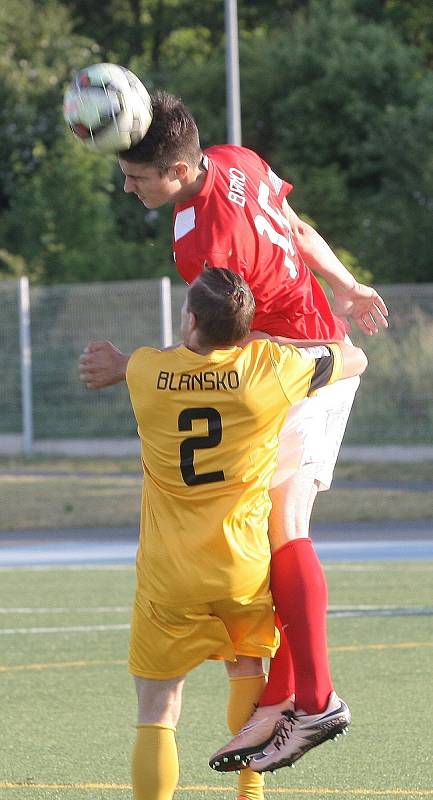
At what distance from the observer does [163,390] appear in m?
4.45

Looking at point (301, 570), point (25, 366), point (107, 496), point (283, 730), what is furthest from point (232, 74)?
point (283, 730)

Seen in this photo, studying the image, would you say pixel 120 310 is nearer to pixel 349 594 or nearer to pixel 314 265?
pixel 349 594

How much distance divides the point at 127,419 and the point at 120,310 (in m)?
1.51

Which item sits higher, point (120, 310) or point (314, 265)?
point (314, 265)

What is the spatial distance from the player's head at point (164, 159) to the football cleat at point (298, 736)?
1.68 meters

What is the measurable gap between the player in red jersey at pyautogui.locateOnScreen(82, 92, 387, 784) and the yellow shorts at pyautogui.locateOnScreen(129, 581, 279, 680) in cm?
24

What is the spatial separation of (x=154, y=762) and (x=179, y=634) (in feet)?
1.28

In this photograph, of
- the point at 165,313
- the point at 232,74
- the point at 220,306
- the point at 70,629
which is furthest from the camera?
the point at 165,313

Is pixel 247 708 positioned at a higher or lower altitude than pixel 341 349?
lower

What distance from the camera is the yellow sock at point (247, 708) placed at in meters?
4.83

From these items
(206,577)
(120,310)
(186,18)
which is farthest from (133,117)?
(186,18)

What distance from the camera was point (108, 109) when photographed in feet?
15.7

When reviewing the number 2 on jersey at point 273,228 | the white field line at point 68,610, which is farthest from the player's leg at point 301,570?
the white field line at point 68,610

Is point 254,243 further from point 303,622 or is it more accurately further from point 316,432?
point 303,622
